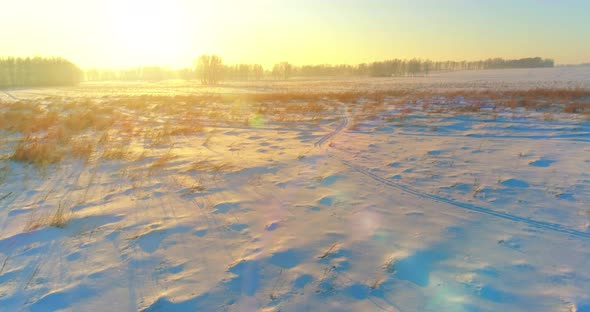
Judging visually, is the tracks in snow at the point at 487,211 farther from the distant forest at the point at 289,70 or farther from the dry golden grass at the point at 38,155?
the distant forest at the point at 289,70

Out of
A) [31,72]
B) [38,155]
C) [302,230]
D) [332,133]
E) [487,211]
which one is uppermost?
[31,72]

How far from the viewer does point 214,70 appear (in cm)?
9100

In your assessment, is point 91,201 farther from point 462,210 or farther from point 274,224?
point 462,210

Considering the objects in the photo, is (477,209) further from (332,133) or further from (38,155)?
(38,155)

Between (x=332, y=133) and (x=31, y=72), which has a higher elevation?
(x=31, y=72)

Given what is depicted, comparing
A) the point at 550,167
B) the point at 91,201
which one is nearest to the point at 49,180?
the point at 91,201

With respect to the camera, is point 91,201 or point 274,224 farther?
point 91,201

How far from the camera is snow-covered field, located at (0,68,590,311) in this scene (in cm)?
288

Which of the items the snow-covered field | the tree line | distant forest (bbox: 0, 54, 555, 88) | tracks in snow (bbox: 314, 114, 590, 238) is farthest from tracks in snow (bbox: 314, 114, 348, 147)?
the tree line

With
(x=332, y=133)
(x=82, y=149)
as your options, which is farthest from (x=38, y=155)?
(x=332, y=133)

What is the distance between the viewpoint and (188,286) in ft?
9.89

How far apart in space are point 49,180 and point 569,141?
1261 centimetres

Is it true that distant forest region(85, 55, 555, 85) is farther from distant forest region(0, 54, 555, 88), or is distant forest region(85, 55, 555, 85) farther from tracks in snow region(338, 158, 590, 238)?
tracks in snow region(338, 158, 590, 238)

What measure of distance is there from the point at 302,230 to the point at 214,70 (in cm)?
9446
